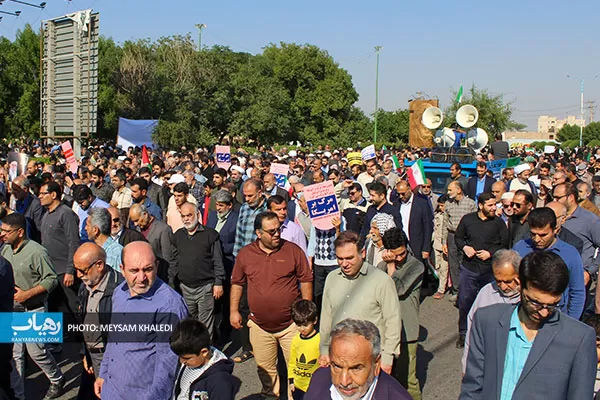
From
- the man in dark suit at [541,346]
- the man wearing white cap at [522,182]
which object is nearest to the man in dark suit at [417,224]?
the man wearing white cap at [522,182]

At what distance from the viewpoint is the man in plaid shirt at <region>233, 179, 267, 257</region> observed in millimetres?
7094

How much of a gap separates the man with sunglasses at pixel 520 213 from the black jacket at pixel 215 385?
4604 millimetres

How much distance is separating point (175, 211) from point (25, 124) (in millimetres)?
33923

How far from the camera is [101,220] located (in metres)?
5.73

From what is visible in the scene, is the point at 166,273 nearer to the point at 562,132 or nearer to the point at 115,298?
the point at 115,298

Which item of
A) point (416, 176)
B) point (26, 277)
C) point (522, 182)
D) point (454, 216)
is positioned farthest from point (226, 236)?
point (522, 182)

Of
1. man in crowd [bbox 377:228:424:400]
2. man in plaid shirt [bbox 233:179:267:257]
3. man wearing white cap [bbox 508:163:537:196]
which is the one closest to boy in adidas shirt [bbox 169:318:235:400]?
man in crowd [bbox 377:228:424:400]

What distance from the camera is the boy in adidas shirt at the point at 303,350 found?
16.2 ft

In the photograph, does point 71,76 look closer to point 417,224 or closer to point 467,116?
point 467,116

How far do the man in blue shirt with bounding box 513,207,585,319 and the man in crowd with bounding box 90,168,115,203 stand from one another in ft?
21.5

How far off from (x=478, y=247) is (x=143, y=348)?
14.5 feet

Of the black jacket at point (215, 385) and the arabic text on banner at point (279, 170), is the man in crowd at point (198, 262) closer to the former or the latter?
the black jacket at point (215, 385)

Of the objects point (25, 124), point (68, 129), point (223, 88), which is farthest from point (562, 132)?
point (68, 129)

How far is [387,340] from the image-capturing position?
4.43 metres
